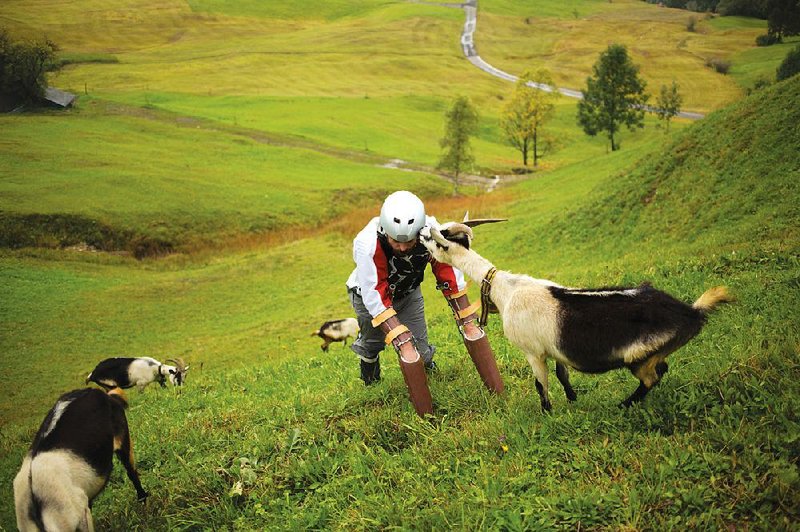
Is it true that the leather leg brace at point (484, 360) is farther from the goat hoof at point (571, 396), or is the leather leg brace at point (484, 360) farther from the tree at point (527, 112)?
the tree at point (527, 112)

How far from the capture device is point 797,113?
634 inches

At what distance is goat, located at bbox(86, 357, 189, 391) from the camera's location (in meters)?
16.2

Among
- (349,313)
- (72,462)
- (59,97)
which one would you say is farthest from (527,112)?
(72,462)

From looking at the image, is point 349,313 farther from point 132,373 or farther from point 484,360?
point 484,360

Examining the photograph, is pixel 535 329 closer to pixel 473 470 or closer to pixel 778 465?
pixel 473 470

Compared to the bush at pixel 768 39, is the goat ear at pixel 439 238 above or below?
below

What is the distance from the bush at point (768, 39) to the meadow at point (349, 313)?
312 feet

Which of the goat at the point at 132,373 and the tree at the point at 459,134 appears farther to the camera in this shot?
the tree at the point at 459,134

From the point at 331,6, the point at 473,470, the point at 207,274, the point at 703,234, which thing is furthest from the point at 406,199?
the point at 331,6

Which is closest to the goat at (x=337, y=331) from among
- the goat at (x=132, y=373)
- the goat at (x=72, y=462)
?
the goat at (x=132, y=373)

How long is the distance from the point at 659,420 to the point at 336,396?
5282mm

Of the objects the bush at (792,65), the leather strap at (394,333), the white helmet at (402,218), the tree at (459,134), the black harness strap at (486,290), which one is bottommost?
the tree at (459,134)

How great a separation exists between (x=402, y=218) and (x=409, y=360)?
6.31 feet

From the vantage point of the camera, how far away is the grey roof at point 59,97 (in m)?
53.5
